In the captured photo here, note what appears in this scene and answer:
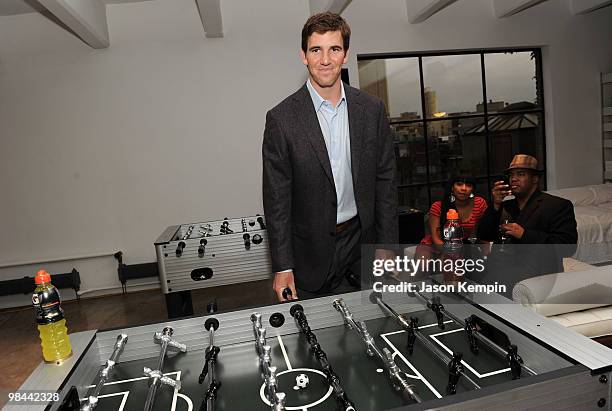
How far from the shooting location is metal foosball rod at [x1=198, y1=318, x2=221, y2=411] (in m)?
0.99

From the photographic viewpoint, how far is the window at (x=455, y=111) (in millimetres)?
5078

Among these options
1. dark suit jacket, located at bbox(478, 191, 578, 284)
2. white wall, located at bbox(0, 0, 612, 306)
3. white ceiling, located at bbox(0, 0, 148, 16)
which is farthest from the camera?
white wall, located at bbox(0, 0, 612, 306)

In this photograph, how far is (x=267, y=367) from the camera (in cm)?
110

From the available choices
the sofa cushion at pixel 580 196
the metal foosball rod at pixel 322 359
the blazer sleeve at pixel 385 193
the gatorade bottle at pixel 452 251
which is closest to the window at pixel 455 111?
the sofa cushion at pixel 580 196

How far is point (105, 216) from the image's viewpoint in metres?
4.58

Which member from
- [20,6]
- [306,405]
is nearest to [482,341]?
[306,405]

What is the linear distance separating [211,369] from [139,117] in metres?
3.84

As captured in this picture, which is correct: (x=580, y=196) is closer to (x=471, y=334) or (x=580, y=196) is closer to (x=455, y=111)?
(x=455, y=111)

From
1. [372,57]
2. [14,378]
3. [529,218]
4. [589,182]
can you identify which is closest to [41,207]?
[14,378]

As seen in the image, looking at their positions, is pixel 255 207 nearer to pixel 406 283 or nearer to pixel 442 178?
pixel 442 178

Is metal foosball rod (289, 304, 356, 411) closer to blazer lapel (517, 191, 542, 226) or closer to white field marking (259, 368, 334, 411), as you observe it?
white field marking (259, 368, 334, 411)

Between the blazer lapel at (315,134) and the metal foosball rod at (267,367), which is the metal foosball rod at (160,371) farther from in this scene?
the blazer lapel at (315,134)

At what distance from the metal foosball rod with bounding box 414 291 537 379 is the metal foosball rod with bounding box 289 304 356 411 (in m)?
0.36

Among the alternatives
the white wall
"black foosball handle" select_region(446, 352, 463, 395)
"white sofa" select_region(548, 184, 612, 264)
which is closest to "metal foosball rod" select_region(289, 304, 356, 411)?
"black foosball handle" select_region(446, 352, 463, 395)
